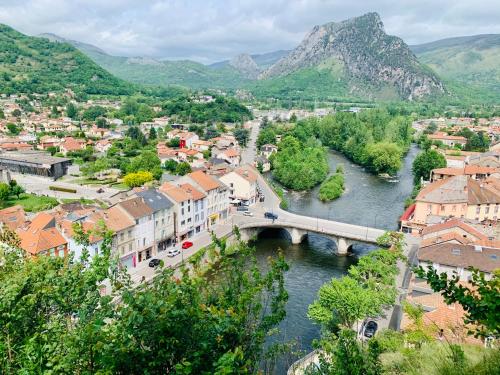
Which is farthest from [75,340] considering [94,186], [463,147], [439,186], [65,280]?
[463,147]

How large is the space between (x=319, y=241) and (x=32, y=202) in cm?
3696

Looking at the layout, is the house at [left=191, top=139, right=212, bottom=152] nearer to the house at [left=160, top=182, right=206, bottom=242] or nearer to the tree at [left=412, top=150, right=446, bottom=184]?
the tree at [left=412, top=150, right=446, bottom=184]

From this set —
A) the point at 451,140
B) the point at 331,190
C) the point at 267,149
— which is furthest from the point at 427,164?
the point at 451,140

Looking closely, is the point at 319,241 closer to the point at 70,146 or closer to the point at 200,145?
the point at 200,145

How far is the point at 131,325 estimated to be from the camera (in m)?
6.10

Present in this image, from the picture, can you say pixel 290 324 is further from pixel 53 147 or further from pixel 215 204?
pixel 53 147

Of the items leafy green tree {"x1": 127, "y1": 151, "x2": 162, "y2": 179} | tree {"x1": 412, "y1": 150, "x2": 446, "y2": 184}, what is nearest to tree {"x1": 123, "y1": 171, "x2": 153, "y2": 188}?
leafy green tree {"x1": 127, "y1": 151, "x2": 162, "y2": 179}

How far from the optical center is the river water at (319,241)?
1097 inches

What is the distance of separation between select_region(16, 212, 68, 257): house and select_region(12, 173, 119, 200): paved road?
18361 mm

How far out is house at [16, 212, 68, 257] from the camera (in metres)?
30.5

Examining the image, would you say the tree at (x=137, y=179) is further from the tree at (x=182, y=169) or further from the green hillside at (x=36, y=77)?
the green hillside at (x=36, y=77)

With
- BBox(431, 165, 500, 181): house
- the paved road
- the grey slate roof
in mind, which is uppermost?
the grey slate roof

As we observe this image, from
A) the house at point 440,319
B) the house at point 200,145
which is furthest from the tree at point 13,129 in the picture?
the house at point 440,319

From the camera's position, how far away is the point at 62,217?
122ft
